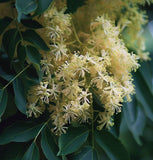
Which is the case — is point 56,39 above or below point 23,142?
above

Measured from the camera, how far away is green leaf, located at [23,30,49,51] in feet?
2.60

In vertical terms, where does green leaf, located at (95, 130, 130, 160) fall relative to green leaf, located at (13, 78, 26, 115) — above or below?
below

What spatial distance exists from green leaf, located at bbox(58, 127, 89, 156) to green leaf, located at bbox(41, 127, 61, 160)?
39 millimetres

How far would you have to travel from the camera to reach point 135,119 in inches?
47.6

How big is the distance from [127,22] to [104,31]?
0.80 feet

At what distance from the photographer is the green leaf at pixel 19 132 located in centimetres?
78

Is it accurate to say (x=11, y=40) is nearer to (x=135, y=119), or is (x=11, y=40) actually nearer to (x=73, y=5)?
(x=73, y=5)

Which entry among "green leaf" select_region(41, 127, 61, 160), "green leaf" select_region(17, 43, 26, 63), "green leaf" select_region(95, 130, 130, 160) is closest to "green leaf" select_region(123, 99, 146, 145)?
"green leaf" select_region(95, 130, 130, 160)

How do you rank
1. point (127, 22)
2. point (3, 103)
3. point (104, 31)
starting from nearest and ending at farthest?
point (3, 103) < point (104, 31) < point (127, 22)

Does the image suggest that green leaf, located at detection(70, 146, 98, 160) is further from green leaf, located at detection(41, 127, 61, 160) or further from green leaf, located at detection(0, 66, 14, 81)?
green leaf, located at detection(0, 66, 14, 81)

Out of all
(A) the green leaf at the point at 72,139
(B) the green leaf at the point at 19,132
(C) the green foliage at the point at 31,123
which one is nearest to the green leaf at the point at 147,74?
(C) the green foliage at the point at 31,123

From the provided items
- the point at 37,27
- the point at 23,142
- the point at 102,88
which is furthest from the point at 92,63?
the point at 23,142

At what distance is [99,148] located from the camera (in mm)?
898

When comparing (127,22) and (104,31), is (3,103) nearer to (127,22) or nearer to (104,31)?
(104,31)
